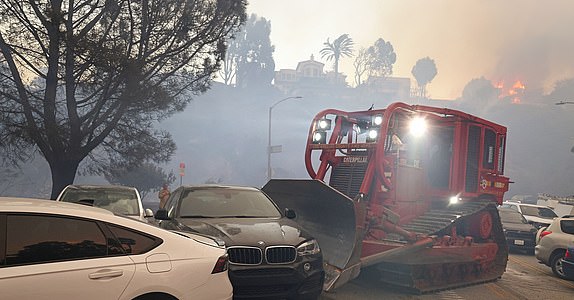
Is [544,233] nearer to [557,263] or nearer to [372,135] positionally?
[557,263]

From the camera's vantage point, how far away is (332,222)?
7668 millimetres

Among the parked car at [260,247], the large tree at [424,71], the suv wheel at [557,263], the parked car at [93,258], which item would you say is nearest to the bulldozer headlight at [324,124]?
the parked car at [260,247]

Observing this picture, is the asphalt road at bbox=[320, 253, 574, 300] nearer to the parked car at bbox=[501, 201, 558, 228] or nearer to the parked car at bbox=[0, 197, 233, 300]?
the parked car at bbox=[0, 197, 233, 300]

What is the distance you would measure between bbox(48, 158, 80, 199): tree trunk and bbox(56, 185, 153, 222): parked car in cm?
887

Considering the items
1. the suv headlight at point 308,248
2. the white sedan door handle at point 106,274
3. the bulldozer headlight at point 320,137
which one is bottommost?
the suv headlight at point 308,248

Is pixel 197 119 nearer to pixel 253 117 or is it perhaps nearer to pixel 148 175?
pixel 253 117

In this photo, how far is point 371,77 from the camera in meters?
154

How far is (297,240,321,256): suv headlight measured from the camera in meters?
5.96

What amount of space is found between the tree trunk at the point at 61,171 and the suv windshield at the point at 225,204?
1210 cm

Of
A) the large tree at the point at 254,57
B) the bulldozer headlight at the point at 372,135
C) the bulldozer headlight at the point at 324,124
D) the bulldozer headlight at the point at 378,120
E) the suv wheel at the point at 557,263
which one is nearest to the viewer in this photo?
the bulldozer headlight at the point at 378,120

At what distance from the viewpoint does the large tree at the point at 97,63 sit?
1648cm

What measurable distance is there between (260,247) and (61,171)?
47.9ft

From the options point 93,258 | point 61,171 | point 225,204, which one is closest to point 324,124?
point 225,204

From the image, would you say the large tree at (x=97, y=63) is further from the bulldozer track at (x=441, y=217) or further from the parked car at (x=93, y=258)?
the parked car at (x=93, y=258)
